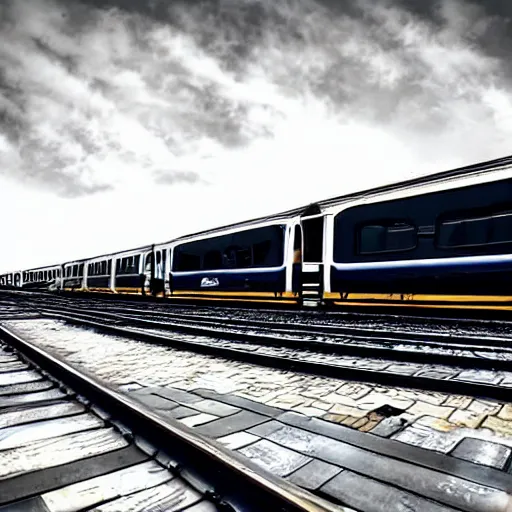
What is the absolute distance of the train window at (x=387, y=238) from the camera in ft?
27.4

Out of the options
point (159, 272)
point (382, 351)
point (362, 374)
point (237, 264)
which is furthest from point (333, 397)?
point (159, 272)

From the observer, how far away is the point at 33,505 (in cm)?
164

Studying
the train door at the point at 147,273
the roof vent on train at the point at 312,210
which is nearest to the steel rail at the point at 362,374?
the roof vent on train at the point at 312,210

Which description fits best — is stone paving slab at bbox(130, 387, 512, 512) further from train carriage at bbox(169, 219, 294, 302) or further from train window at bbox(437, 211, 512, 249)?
train carriage at bbox(169, 219, 294, 302)

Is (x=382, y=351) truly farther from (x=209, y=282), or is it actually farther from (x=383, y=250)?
(x=209, y=282)

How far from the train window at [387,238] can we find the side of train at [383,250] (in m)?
0.02

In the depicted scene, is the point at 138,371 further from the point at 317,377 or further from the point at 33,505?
the point at 33,505

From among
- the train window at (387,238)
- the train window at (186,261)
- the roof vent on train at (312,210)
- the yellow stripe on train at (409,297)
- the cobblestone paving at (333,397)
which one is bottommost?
the cobblestone paving at (333,397)

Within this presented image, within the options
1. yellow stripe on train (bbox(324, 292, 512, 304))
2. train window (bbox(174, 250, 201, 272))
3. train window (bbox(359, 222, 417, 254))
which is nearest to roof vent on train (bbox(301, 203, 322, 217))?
train window (bbox(359, 222, 417, 254))

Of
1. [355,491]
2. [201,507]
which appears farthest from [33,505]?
[355,491]

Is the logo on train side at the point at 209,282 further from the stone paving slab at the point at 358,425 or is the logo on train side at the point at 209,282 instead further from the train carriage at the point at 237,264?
the stone paving slab at the point at 358,425

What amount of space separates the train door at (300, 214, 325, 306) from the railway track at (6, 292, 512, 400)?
281 cm

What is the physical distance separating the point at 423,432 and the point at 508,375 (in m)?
1.97

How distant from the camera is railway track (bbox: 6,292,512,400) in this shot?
11.5 ft
